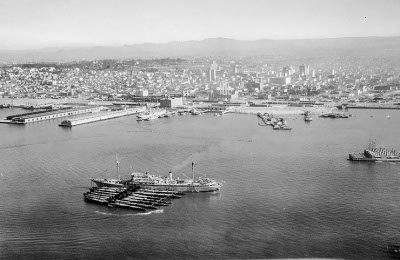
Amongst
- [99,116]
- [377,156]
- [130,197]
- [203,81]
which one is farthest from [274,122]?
[203,81]

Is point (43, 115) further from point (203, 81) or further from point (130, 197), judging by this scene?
point (203, 81)

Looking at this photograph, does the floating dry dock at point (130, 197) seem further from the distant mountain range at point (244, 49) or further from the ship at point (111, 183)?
the distant mountain range at point (244, 49)

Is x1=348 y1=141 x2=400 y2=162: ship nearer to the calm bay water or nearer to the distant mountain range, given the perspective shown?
the calm bay water

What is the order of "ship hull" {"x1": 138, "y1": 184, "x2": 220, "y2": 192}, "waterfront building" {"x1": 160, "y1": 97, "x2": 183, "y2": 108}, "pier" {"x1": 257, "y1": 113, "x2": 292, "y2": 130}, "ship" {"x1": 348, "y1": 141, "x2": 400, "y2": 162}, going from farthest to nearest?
"waterfront building" {"x1": 160, "y1": 97, "x2": 183, "y2": 108} → "pier" {"x1": 257, "y1": 113, "x2": 292, "y2": 130} → "ship" {"x1": 348, "y1": 141, "x2": 400, "y2": 162} → "ship hull" {"x1": 138, "y1": 184, "x2": 220, "y2": 192}

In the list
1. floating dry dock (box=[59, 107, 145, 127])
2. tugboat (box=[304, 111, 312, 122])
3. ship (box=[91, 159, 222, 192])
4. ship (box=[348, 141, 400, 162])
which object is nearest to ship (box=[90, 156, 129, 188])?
ship (box=[91, 159, 222, 192])

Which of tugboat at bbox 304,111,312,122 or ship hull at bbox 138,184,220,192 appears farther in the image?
tugboat at bbox 304,111,312,122

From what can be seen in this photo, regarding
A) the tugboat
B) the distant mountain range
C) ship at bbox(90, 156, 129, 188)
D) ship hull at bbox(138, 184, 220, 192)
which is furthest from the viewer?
the distant mountain range

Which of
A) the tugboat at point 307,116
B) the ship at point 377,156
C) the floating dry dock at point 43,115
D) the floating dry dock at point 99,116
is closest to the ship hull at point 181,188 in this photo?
the ship at point 377,156
